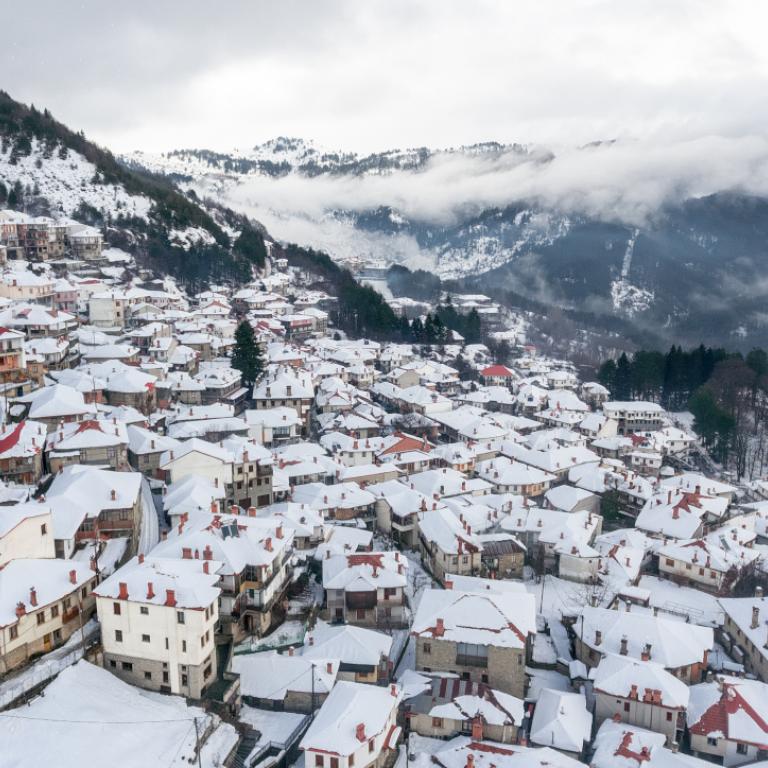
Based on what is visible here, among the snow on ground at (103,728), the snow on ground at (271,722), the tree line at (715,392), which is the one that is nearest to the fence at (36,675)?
the snow on ground at (103,728)

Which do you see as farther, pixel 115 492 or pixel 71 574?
pixel 115 492

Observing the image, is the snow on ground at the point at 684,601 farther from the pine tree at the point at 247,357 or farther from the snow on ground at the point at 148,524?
the pine tree at the point at 247,357

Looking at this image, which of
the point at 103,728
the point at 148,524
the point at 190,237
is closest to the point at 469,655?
the point at 103,728

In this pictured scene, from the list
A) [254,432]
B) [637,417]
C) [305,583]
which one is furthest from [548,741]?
[637,417]

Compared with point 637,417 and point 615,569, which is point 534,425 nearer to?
point 637,417

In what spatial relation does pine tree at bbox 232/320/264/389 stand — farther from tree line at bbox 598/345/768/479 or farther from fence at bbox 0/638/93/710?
tree line at bbox 598/345/768/479

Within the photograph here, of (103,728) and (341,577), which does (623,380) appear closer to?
(341,577)
